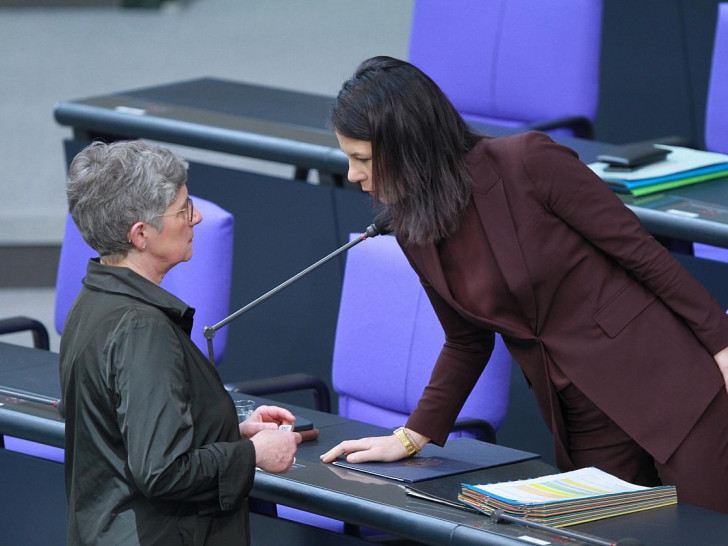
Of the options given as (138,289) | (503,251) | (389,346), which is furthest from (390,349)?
(138,289)

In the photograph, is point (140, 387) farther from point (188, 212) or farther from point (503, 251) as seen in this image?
point (503, 251)

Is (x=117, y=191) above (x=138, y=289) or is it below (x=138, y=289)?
above

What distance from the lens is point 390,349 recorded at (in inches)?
124

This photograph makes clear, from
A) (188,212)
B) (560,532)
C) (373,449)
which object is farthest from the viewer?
(373,449)

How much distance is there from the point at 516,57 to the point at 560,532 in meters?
2.74

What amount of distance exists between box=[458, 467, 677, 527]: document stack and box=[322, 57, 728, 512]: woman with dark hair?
14 cm

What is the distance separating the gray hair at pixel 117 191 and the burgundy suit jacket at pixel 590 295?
47cm

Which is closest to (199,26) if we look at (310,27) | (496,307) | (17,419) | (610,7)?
(310,27)

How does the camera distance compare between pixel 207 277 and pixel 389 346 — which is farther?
pixel 207 277

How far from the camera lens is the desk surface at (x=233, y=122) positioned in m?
3.74

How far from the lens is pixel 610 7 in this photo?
5648 millimetres

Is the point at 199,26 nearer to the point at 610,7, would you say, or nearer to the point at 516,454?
the point at 610,7

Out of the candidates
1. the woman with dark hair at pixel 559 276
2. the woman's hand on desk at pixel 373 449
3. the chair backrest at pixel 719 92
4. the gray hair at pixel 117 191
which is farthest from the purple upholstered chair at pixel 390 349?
the chair backrest at pixel 719 92

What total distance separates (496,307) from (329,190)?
149cm
